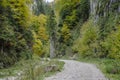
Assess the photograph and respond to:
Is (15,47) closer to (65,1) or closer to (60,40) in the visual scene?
(60,40)

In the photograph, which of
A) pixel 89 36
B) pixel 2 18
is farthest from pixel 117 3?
pixel 2 18

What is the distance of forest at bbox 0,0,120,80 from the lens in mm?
28883

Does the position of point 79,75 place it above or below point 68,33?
below

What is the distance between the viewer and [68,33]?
61781mm

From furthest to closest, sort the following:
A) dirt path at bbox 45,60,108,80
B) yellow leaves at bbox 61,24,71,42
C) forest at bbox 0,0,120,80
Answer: yellow leaves at bbox 61,24,71,42
forest at bbox 0,0,120,80
dirt path at bbox 45,60,108,80

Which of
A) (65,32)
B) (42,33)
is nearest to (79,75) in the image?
(65,32)

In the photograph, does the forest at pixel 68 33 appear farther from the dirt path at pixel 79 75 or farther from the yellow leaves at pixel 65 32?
the dirt path at pixel 79 75

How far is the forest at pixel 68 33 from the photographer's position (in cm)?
2888

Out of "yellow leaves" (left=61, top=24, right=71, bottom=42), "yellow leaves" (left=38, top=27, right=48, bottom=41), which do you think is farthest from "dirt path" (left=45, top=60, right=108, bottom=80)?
Answer: "yellow leaves" (left=38, top=27, right=48, bottom=41)

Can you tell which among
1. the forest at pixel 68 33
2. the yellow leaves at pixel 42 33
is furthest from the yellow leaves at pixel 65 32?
the yellow leaves at pixel 42 33

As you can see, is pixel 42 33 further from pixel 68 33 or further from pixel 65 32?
pixel 68 33

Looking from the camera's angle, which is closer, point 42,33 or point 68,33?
point 68,33

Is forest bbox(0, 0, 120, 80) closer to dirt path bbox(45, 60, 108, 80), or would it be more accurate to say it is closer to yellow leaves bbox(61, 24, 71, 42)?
yellow leaves bbox(61, 24, 71, 42)

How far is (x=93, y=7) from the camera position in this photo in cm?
5297
